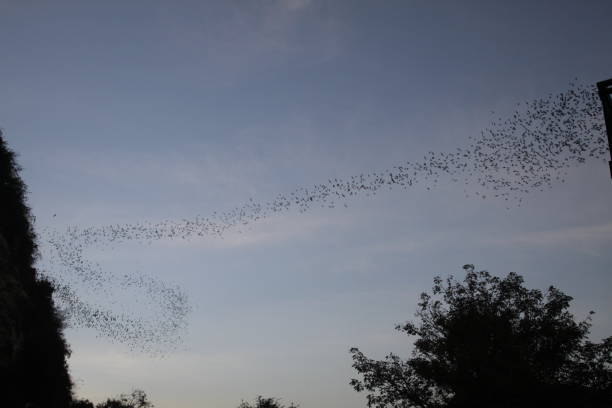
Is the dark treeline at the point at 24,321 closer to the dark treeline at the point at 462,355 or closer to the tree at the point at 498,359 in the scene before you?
the dark treeline at the point at 462,355

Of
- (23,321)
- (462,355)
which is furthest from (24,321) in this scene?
(462,355)

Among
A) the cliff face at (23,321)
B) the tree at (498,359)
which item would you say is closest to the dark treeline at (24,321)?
the cliff face at (23,321)

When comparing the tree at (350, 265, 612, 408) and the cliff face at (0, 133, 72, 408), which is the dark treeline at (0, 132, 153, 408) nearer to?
the cliff face at (0, 133, 72, 408)

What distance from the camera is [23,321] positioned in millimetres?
24906

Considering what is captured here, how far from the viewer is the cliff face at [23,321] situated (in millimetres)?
22344

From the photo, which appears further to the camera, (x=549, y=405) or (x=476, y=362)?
(x=476, y=362)

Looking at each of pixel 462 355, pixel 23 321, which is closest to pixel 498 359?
pixel 462 355

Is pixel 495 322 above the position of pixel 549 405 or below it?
above

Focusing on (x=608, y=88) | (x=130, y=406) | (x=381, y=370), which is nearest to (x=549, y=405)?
(x=381, y=370)

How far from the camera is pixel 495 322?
23688mm

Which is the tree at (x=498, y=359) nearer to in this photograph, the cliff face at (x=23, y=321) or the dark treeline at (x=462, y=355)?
→ the dark treeline at (x=462, y=355)

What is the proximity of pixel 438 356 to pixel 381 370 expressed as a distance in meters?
3.57

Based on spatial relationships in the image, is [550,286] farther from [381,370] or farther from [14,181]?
[14,181]

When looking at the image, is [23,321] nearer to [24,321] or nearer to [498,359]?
[24,321]
